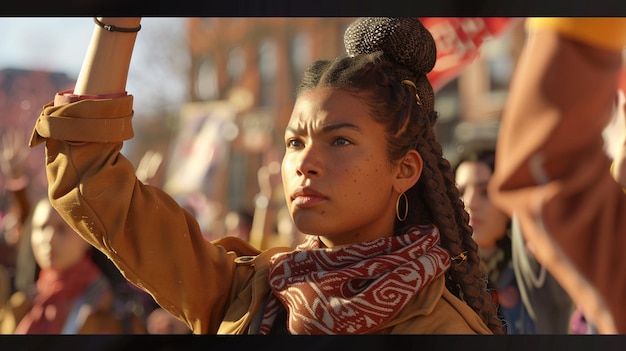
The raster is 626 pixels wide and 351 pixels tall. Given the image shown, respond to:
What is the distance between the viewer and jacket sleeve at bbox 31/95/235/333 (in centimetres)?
190

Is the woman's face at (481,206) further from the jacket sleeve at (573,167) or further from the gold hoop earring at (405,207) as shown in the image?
the gold hoop earring at (405,207)

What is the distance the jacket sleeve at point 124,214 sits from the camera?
1.90m

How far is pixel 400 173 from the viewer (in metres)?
2.05

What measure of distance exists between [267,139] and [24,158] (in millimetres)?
4043

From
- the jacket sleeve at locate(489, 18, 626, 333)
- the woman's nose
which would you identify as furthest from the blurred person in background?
the woman's nose

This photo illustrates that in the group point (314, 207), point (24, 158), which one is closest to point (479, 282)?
point (314, 207)

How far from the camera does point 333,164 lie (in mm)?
1938

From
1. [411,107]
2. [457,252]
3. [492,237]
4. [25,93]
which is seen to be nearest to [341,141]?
[411,107]

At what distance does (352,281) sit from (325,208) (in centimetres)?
15

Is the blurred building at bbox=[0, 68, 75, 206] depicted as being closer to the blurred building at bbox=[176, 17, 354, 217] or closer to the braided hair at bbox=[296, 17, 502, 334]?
the blurred building at bbox=[176, 17, 354, 217]

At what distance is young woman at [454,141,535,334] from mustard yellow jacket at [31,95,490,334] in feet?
5.84

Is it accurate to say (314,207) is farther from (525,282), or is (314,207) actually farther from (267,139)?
(267,139)

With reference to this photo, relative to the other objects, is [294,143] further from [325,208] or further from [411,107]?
[411,107]

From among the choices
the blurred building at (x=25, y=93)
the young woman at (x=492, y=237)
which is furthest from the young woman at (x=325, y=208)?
the blurred building at (x=25, y=93)
